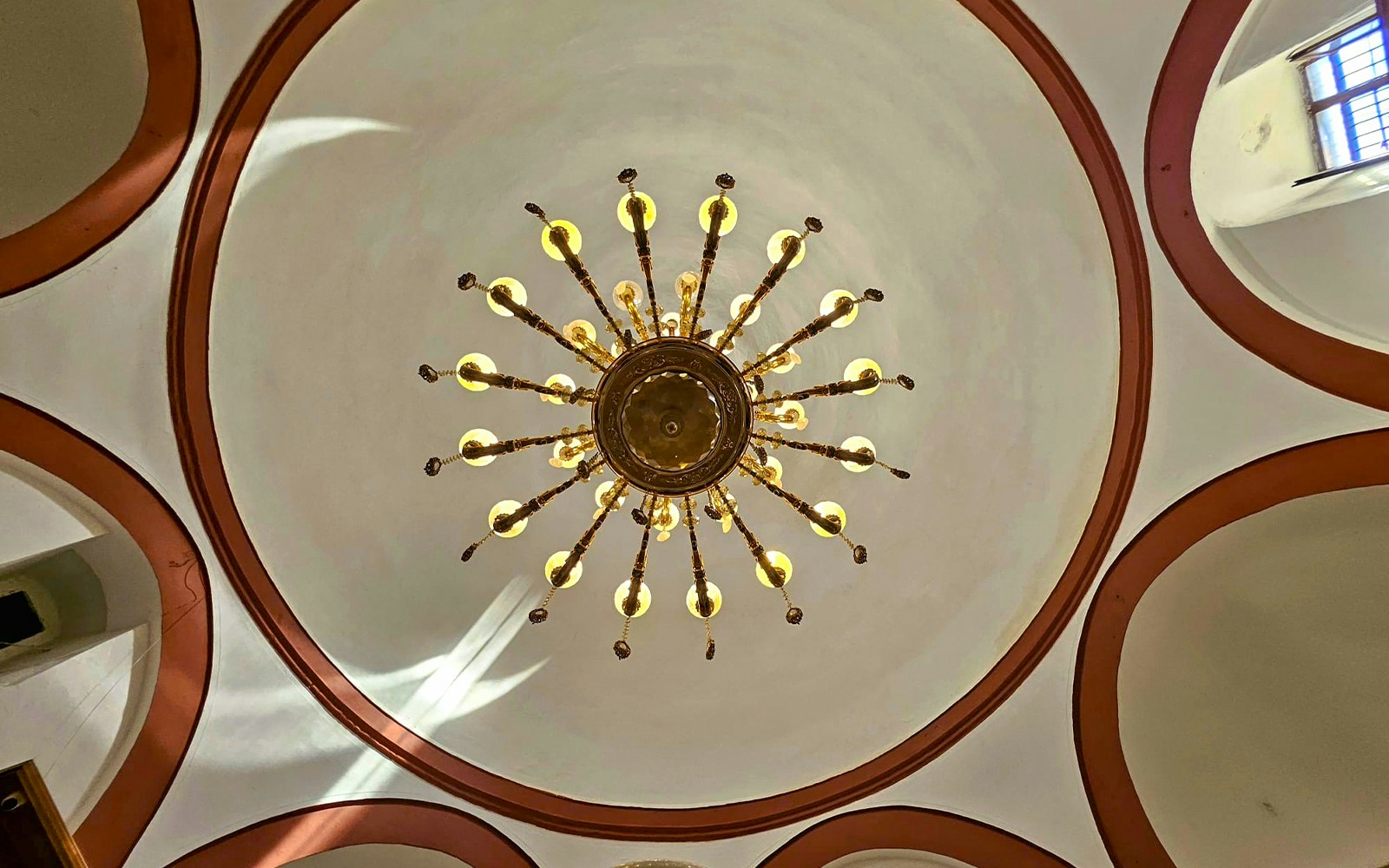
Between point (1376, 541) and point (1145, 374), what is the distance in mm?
1611

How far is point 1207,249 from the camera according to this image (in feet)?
16.4

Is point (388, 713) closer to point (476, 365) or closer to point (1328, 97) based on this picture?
point (476, 365)

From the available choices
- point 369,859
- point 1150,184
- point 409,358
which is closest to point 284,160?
point 409,358

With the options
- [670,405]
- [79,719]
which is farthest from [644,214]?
[79,719]

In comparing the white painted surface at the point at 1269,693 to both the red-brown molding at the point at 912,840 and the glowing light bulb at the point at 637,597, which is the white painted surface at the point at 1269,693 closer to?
the red-brown molding at the point at 912,840

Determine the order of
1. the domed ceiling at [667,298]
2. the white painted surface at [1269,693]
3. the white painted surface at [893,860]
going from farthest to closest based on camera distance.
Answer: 1. the white painted surface at [893,860]
2. the domed ceiling at [667,298]
3. the white painted surface at [1269,693]

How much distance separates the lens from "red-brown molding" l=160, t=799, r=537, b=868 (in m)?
5.66

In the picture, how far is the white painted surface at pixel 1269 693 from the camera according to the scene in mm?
5434

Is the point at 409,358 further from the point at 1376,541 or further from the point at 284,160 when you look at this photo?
the point at 1376,541

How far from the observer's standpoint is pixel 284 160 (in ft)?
17.6

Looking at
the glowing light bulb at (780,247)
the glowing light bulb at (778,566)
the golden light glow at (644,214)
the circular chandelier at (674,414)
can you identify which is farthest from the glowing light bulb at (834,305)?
the glowing light bulb at (778,566)

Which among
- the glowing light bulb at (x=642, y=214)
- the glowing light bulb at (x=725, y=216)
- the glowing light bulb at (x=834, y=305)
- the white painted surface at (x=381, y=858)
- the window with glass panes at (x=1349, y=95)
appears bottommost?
the white painted surface at (x=381, y=858)

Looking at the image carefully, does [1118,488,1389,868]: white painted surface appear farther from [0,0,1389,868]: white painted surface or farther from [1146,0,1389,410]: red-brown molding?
[1146,0,1389,410]: red-brown molding

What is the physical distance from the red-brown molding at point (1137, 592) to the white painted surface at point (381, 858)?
4310 mm
